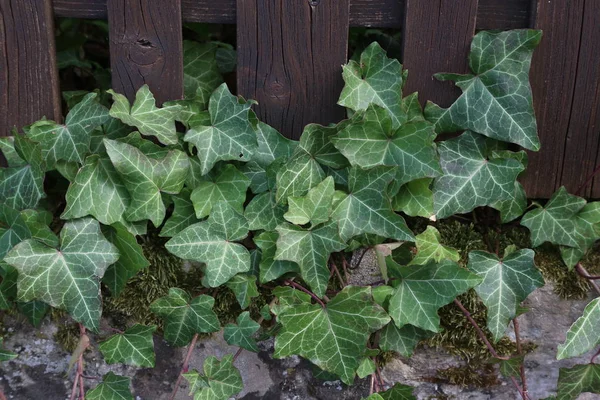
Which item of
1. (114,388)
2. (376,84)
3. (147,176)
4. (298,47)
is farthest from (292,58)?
(114,388)

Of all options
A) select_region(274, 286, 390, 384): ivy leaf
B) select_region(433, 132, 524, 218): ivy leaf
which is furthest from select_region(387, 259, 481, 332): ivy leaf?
select_region(433, 132, 524, 218): ivy leaf

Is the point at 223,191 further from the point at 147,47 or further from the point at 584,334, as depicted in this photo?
the point at 584,334

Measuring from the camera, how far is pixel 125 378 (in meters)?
1.58

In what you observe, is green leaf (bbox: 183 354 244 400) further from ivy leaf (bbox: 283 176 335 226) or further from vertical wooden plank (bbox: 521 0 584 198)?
vertical wooden plank (bbox: 521 0 584 198)

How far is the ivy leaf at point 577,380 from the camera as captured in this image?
1647mm

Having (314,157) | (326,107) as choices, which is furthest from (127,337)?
(326,107)

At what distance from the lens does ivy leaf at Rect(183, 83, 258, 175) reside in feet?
5.25

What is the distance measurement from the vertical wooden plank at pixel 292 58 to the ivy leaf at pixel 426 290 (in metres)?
0.46

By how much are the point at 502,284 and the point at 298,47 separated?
30.9 inches

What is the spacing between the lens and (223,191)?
166 centimetres

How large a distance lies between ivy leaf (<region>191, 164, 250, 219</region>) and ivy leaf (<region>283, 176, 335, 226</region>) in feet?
0.52

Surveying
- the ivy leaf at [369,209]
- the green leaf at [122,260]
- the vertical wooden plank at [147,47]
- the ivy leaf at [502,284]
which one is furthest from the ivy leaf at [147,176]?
the ivy leaf at [502,284]

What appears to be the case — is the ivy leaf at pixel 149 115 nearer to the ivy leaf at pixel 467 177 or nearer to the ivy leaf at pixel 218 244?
the ivy leaf at pixel 218 244

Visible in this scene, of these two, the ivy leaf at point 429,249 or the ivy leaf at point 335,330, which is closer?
the ivy leaf at point 335,330
